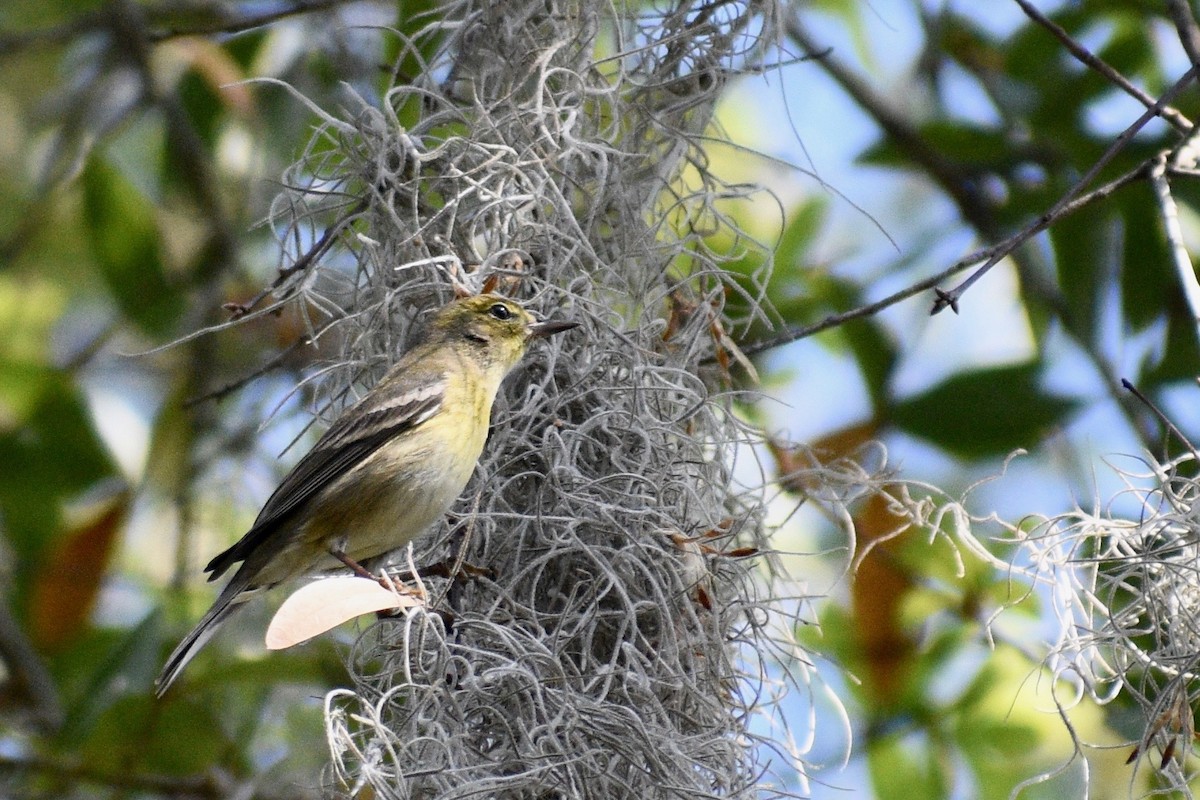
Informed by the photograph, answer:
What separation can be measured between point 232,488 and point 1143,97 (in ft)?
13.2

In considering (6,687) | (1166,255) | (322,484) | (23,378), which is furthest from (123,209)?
(1166,255)

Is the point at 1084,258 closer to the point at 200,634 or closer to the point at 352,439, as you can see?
the point at 352,439

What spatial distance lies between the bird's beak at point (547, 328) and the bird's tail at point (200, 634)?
1.12 metres

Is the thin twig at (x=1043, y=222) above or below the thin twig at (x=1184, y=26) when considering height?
below

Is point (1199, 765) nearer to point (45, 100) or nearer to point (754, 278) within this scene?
point (754, 278)

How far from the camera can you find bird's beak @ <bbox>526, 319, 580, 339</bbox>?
3.54 metres

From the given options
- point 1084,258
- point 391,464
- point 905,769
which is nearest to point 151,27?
point 391,464

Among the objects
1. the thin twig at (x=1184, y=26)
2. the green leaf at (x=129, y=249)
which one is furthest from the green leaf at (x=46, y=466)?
the thin twig at (x=1184, y=26)

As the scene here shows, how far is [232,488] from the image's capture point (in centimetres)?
596

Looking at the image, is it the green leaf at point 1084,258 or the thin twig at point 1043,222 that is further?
the green leaf at point 1084,258

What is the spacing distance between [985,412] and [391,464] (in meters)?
2.53

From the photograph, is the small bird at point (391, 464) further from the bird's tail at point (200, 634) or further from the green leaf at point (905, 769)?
the green leaf at point (905, 769)

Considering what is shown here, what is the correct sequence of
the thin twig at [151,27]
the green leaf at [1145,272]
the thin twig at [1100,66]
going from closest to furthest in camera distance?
1. the thin twig at [1100,66]
2. the thin twig at [151,27]
3. the green leaf at [1145,272]

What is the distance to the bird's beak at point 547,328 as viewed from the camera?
3.54 metres
